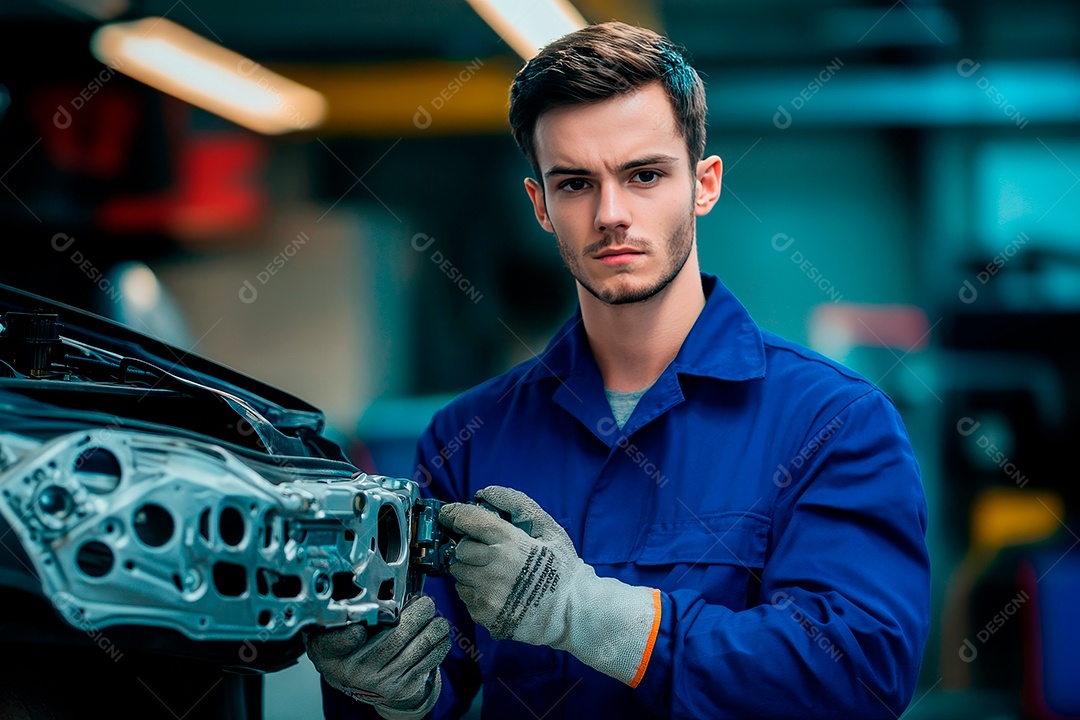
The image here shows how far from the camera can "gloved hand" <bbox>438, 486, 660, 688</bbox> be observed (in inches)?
45.1

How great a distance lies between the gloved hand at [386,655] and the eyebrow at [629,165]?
597mm

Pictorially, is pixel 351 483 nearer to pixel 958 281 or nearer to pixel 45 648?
pixel 45 648

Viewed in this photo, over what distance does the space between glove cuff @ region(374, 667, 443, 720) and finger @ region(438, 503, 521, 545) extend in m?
0.23

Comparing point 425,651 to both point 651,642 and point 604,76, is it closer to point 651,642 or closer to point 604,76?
point 651,642

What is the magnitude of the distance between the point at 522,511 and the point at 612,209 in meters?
0.42

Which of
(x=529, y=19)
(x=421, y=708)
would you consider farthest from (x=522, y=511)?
(x=529, y=19)

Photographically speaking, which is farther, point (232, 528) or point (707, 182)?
point (707, 182)

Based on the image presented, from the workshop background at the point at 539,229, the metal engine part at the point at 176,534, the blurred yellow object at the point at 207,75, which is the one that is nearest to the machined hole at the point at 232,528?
the metal engine part at the point at 176,534

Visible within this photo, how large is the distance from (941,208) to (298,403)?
10.2 feet

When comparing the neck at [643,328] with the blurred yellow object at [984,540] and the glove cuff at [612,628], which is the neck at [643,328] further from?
the blurred yellow object at [984,540]

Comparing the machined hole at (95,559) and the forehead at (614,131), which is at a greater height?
the forehead at (614,131)

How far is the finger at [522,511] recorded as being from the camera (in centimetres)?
122

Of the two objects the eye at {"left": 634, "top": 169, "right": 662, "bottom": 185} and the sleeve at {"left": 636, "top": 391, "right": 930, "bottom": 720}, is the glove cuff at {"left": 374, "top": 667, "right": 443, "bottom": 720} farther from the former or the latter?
the eye at {"left": 634, "top": 169, "right": 662, "bottom": 185}

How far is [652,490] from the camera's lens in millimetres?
1378
